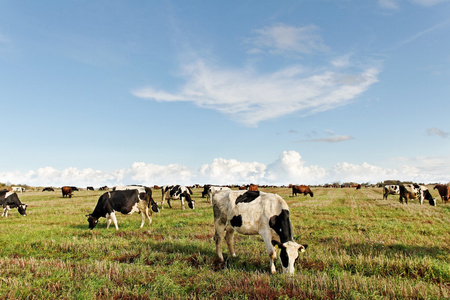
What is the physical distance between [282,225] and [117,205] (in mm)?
11930

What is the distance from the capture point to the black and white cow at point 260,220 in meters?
6.83

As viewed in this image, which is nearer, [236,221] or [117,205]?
[236,221]

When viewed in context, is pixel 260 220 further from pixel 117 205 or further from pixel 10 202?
pixel 10 202

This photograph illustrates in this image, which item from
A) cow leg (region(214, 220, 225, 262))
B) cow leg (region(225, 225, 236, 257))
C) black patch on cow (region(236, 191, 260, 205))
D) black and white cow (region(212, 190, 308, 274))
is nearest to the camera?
black and white cow (region(212, 190, 308, 274))

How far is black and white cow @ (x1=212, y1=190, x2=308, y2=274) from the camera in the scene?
6.83 meters

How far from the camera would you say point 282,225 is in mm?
7262

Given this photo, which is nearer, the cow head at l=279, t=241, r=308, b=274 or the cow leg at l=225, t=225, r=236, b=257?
the cow head at l=279, t=241, r=308, b=274

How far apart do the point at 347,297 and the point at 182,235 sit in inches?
333

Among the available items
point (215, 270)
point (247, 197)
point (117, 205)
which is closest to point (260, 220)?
point (247, 197)

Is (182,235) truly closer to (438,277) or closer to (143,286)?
(143,286)

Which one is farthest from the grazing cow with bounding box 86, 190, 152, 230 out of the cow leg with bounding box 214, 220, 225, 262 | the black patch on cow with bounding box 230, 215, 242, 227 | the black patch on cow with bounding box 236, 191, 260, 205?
the black patch on cow with bounding box 236, 191, 260, 205

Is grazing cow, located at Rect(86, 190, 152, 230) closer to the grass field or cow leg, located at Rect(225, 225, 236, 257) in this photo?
the grass field

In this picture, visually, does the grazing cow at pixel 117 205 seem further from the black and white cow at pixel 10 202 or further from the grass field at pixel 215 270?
the black and white cow at pixel 10 202

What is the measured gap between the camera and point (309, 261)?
789 cm
